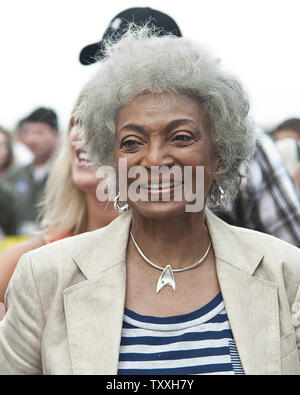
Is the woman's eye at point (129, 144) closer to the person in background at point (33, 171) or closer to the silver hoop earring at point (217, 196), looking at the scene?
the silver hoop earring at point (217, 196)

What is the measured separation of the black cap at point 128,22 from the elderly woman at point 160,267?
2.13 feet

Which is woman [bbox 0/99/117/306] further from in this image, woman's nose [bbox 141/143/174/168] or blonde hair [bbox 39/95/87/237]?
woman's nose [bbox 141/143/174/168]

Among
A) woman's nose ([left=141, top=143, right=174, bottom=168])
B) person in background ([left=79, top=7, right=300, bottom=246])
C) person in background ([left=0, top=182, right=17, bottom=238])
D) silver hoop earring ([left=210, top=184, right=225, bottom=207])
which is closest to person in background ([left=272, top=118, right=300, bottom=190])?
person in background ([left=79, top=7, right=300, bottom=246])

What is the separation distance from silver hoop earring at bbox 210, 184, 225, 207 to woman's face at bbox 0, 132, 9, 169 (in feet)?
16.5

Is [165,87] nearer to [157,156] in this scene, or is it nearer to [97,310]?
[157,156]

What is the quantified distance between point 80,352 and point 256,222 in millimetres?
1617

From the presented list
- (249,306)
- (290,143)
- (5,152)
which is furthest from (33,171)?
(249,306)

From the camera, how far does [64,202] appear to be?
12.1 feet

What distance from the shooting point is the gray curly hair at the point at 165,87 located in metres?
2.50

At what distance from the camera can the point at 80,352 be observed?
2.33m

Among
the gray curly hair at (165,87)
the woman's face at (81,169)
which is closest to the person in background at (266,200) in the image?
the woman's face at (81,169)

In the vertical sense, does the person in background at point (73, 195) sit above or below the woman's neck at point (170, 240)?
above
